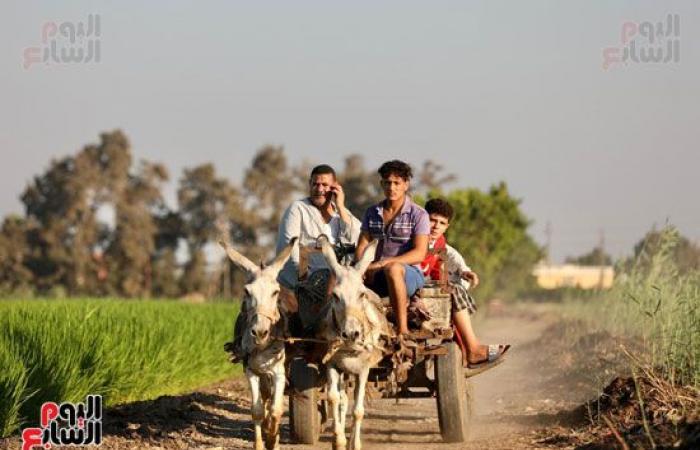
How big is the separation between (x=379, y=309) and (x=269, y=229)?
4287 cm

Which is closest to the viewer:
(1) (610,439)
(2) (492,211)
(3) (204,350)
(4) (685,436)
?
(4) (685,436)

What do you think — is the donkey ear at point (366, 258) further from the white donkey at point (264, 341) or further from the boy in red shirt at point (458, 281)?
the boy in red shirt at point (458, 281)

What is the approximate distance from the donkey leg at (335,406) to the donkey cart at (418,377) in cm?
48

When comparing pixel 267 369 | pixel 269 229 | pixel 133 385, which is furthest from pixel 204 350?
pixel 269 229

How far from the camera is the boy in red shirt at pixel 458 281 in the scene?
34.7 ft

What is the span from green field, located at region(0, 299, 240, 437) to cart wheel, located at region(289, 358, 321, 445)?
95.7 inches

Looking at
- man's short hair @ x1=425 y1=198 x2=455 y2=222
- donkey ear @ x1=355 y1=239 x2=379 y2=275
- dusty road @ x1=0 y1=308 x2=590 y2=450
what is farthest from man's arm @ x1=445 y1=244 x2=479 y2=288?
donkey ear @ x1=355 y1=239 x2=379 y2=275

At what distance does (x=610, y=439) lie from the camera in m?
8.77

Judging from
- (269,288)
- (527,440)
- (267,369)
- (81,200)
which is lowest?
(527,440)

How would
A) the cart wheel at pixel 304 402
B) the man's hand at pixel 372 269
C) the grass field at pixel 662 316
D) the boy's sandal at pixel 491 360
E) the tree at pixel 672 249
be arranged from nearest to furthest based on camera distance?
the man's hand at pixel 372 269 → the cart wheel at pixel 304 402 → the grass field at pixel 662 316 → the boy's sandal at pixel 491 360 → the tree at pixel 672 249

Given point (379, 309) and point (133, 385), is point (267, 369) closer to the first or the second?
point (379, 309)

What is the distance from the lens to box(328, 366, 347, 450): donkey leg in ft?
29.3

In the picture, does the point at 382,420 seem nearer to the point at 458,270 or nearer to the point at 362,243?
the point at 458,270

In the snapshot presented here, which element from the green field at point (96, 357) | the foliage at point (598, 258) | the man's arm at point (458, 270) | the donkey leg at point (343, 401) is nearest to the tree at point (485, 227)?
the foliage at point (598, 258)
